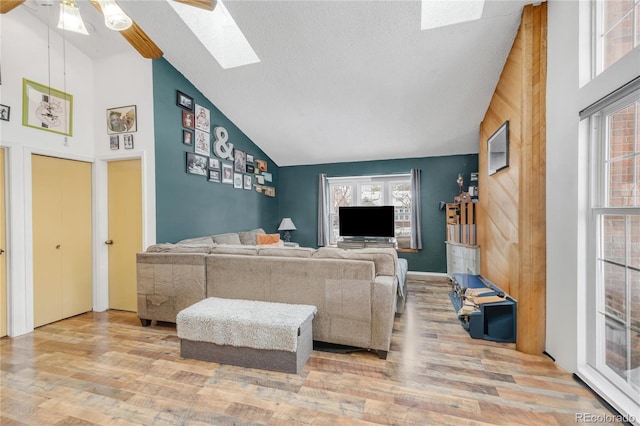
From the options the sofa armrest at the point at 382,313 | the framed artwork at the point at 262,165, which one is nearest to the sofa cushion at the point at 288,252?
the sofa armrest at the point at 382,313

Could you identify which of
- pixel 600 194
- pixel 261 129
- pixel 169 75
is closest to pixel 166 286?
pixel 169 75

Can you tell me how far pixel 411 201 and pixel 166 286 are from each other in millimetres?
4394

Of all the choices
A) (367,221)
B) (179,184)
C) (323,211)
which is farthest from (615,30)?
(323,211)

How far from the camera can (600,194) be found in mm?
1852

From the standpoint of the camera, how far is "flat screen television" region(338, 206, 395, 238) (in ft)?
17.4

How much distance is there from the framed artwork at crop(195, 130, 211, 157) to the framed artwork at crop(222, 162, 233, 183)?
15.2 inches

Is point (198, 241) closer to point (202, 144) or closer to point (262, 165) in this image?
point (202, 144)

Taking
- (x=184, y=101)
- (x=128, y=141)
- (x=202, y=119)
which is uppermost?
(x=184, y=101)

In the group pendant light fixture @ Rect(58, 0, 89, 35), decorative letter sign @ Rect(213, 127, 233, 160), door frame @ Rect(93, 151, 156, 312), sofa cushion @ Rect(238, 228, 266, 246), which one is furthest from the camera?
sofa cushion @ Rect(238, 228, 266, 246)

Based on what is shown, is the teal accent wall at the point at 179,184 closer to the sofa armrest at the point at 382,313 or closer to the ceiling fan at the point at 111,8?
the ceiling fan at the point at 111,8

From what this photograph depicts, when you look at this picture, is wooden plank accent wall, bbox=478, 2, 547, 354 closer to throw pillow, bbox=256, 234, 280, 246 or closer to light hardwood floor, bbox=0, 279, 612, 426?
light hardwood floor, bbox=0, 279, 612, 426

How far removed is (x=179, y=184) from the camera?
12.0 ft

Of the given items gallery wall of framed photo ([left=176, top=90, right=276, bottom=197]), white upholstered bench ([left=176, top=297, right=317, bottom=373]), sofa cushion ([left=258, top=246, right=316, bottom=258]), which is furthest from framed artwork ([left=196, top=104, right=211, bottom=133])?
white upholstered bench ([left=176, top=297, right=317, bottom=373])

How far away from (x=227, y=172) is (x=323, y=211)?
2260 mm
